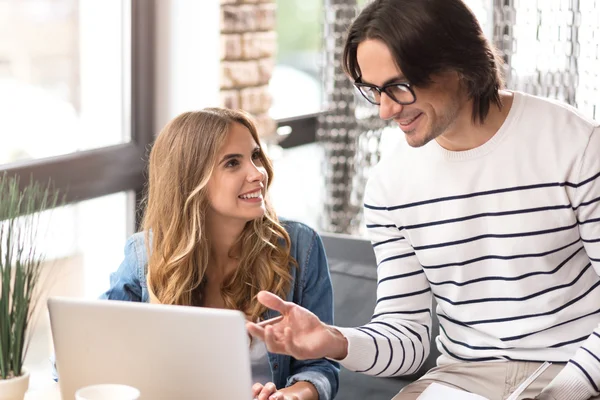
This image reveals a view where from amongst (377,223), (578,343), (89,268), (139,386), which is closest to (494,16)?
(377,223)

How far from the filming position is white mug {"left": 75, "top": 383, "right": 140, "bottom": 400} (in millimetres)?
1406

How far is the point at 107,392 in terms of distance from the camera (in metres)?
1.42

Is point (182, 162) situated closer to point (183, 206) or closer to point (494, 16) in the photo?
point (183, 206)

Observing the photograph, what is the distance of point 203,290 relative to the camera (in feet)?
7.03

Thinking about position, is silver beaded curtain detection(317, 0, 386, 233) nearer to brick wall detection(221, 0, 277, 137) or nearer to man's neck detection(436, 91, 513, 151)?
brick wall detection(221, 0, 277, 137)

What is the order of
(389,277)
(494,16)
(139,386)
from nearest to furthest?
(139,386) < (389,277) < (494,16)

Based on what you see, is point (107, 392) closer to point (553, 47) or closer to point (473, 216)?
point (473, 216)

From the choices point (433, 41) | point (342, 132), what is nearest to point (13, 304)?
point (433, 41)

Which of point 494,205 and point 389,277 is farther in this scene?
point 389,277

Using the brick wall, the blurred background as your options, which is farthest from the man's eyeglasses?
the brick wall

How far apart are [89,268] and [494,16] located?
5.65 ft

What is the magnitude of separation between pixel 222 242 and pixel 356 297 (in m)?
0.44

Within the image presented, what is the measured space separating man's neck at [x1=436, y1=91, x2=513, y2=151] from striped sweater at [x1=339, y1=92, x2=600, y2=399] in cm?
2

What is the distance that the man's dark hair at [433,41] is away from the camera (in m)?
1.79
